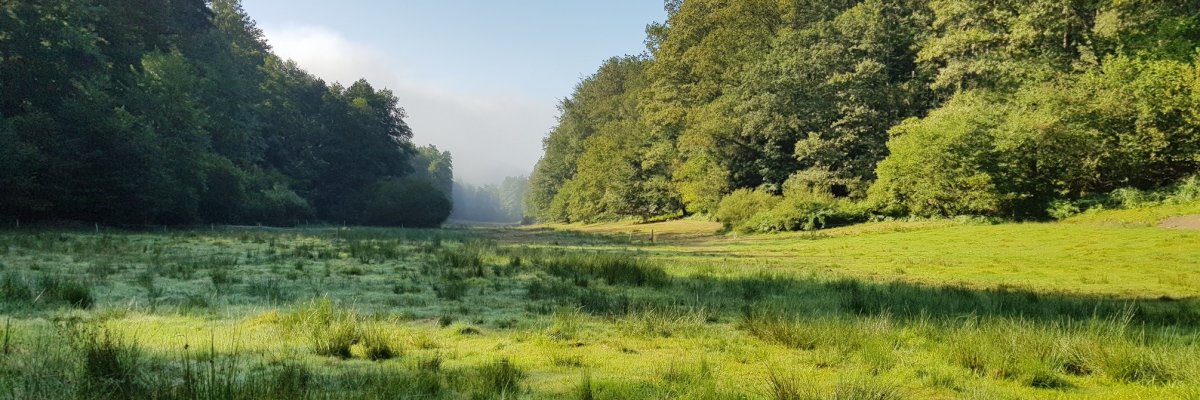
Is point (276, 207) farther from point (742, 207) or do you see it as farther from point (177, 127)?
point (742, 207)

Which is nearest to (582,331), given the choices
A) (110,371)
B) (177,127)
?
(110,371)

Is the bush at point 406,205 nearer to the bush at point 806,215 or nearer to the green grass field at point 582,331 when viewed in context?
the bush at point 806,215

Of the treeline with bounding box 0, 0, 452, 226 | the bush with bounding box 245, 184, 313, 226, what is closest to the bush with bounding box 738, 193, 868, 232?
the treeline with bounding box 0, 0, 452, 226

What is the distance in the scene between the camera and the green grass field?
4.31 m

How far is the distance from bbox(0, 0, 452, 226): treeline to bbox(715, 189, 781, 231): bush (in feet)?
103

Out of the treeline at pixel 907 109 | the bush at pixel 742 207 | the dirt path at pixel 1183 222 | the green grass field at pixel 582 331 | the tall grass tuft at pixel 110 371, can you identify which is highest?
the treeline at pixel 907 109

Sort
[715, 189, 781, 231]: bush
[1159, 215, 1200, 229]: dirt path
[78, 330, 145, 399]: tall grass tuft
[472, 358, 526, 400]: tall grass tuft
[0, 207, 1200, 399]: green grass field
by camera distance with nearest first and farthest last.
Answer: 1. [78, 330, 145, 399]: tall grass tuft
2. [472, 358, 526, 400]: tall grass tuft
3. [0, 207, 1200, 399]: green grass field
4. [1159, 215, 1200, 229]: dirt path
5. [715, 189, 781, 231]: bush

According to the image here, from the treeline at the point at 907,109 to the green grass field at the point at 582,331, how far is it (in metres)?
14.3

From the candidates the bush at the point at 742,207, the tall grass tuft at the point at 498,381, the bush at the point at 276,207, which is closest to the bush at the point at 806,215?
the bush at the point at 742,207

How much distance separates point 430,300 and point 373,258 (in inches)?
305

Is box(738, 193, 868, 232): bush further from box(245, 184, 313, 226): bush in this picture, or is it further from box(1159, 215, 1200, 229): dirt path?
box(245, 184, 313, 226): bush

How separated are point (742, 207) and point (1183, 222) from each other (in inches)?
824

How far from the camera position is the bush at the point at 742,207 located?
37.2 m

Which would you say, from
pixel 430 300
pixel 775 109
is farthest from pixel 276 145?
pixel 430 300
